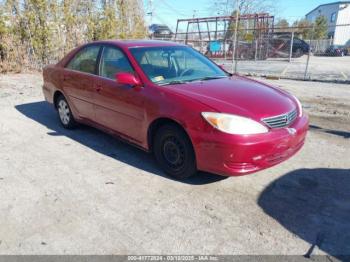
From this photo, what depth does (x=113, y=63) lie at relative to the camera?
173 inches

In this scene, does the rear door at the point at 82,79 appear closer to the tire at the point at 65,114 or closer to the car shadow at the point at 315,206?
the tire at the point at 65,114

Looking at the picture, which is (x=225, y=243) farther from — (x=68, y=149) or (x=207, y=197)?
(x=68, y=149)

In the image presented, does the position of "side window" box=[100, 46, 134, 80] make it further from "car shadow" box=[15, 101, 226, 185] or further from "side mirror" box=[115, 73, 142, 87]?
"car shadow" box=[15, 101, 226, 185]

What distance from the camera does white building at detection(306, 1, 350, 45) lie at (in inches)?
1853

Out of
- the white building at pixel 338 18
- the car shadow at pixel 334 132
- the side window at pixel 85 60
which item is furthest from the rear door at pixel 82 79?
the white building at pixel 338 18

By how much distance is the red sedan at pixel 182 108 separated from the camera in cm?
316

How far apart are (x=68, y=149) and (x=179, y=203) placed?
7.32 ft

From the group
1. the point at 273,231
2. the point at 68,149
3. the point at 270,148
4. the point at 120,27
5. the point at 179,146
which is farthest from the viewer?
the point at 120,27

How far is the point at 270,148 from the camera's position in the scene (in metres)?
3.18

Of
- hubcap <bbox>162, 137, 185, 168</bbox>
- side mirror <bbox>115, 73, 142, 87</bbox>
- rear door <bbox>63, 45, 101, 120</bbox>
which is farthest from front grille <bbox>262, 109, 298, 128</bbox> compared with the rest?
rear door <bbox>63, 45, 101, 120</bbox>

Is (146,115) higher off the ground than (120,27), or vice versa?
(120,27)

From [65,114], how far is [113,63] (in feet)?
5.42

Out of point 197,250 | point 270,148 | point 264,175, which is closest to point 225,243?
point 197,250

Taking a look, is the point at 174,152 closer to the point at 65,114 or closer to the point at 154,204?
the point at 154,204
